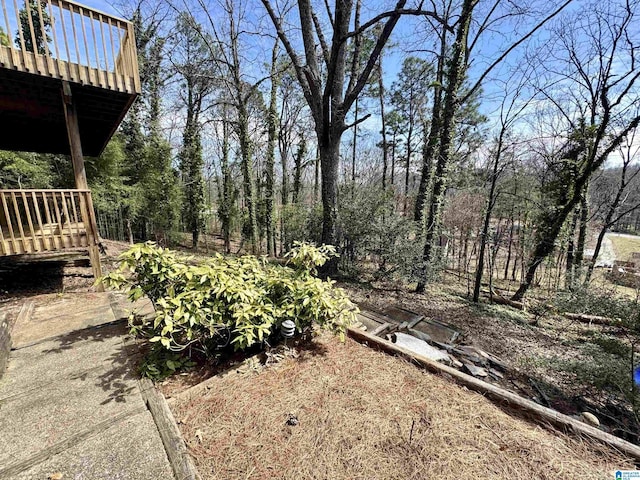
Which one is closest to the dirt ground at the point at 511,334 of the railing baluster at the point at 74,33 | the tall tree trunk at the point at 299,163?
the railing baluster at the point at 74,33

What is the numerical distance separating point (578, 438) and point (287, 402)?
6.43ft

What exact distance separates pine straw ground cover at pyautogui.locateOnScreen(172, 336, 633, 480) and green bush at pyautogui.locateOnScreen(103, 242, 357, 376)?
17.0 inches

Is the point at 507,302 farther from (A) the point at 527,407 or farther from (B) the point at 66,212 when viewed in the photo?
(B) the point at 66,212

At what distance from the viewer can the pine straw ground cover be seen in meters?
1.47

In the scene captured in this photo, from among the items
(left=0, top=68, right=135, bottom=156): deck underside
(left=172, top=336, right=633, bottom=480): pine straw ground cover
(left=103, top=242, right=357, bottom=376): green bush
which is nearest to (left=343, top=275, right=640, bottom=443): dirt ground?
(left=172, top=336, right=633, bottom=480): pine straw ground cover

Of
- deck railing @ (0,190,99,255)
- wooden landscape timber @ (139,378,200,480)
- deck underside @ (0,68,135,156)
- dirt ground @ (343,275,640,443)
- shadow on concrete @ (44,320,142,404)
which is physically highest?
deck underside @ (0,68,135,156)

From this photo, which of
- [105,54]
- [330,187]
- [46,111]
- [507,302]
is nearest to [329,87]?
[330,187]

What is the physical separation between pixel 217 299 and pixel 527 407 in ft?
8.13

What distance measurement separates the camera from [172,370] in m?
2.16

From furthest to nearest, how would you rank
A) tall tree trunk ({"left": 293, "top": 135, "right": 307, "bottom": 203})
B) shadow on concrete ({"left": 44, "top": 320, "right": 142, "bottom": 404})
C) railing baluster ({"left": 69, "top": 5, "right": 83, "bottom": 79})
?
tall tree trunk ({"left": 293, "top": 135, "right": 307, "bottom": 203}) < railing baluster ({"left": 69, "top": 5, "right": 83, "bottom": 79}) < shadow on concrete ({"left": 44, "top": 320, "right": 142, "bottom": 404})

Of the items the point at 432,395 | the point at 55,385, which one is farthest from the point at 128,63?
the point at 432,395

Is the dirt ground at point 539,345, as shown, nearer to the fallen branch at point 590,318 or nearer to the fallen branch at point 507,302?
the fallen branch at point 590,318

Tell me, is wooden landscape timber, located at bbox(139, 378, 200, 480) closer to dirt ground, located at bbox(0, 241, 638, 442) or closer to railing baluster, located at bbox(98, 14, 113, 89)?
dirt ground, located at bbox(0, 241, 638, 442)

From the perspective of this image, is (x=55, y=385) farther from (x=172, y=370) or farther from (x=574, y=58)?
(x=574, y=58)
